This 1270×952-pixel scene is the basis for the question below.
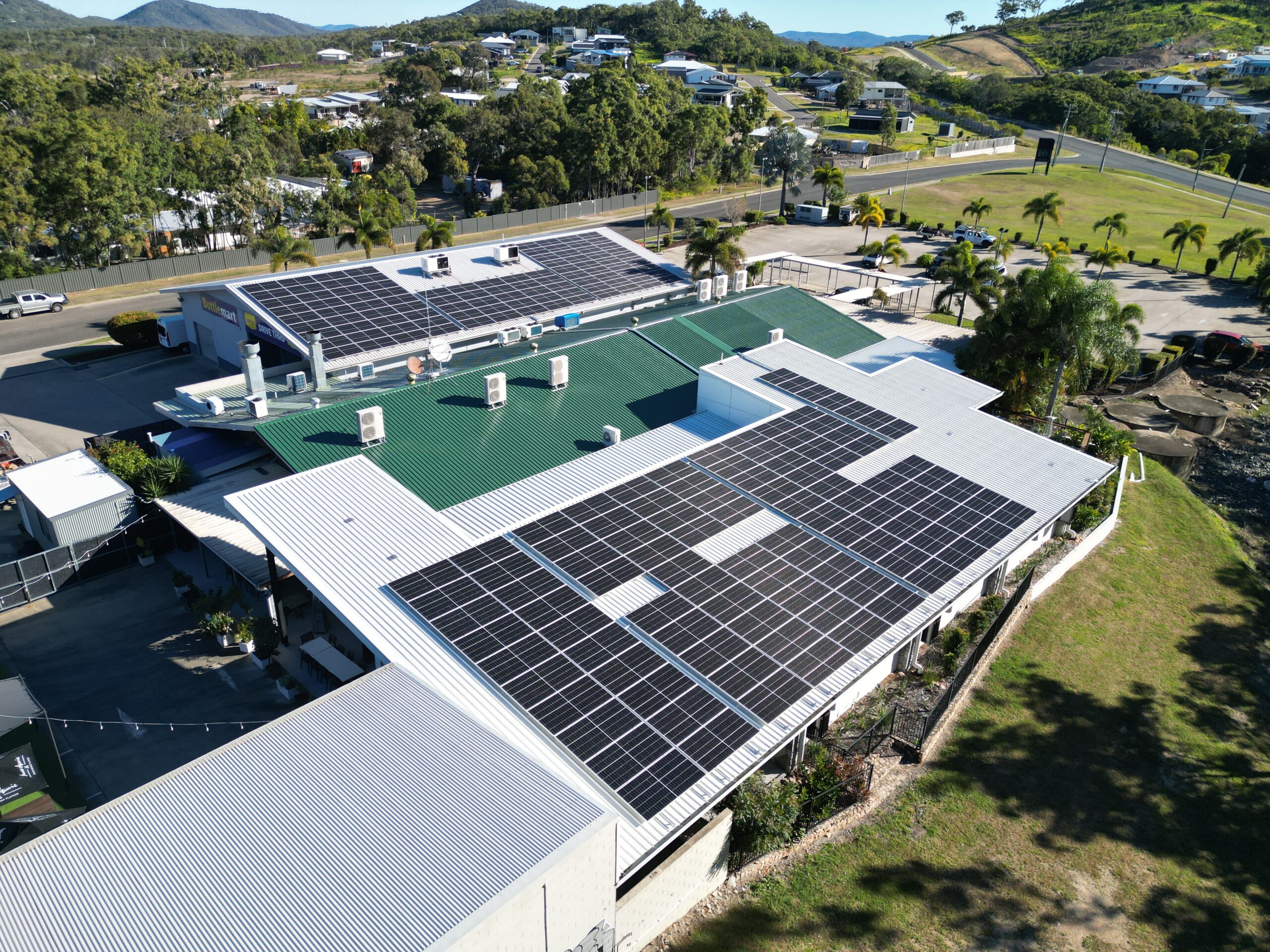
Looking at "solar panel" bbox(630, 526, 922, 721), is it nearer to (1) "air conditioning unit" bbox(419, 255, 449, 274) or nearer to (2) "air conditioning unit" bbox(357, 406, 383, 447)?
(2) "air conditioning unit" bbox(357, 406, 383, 447)

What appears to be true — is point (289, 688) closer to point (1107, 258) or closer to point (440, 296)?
point (440, 296)

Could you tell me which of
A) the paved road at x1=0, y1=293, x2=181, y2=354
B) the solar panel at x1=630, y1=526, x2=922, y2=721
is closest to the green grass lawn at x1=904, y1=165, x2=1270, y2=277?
the solar panel at x1=630, y1=526, x2=922, y2=721

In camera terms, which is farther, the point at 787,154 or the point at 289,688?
the point at 787,154

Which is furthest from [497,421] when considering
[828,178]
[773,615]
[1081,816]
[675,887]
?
[828,178]

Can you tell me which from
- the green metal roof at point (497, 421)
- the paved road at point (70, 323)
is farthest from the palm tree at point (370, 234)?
the green metal roof at point (497, 421)

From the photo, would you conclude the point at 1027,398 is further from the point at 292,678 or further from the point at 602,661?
the point at 292,678

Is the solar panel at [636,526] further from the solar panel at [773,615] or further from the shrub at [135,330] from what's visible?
the shrub at [135,330]

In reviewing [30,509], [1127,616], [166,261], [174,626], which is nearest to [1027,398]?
[1127,616]
